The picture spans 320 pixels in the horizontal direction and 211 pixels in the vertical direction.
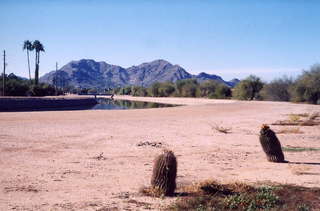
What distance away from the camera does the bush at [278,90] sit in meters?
77.6

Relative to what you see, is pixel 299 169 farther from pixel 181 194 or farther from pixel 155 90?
pixel 155 90

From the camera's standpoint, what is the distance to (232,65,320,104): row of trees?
6588 centimetres

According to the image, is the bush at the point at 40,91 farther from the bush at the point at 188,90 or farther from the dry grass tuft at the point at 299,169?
the dry grass tuft at the point at 299,169

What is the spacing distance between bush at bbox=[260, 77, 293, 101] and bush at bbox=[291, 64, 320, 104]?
7600mm

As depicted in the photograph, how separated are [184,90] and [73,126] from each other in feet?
285

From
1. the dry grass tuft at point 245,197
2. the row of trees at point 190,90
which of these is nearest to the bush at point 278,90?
the row of trees at point 190,90

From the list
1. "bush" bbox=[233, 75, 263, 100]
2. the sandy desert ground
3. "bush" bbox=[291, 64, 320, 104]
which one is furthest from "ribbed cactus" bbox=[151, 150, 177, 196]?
"bush" bbox=[233, 75, 263, 100]

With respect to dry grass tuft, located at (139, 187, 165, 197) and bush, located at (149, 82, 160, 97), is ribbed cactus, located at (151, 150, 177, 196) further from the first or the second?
bush, located at (149, 82, 160, 97)

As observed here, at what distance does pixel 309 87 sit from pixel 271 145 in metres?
55.9

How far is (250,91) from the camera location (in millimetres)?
86688

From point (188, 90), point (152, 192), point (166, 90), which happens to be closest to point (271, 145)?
point (152, 192)

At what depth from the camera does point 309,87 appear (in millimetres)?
66125

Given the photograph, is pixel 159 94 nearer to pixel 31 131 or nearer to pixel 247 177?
pixel 31 131

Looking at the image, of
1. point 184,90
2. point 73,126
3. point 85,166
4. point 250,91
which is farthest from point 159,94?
point 85,166
